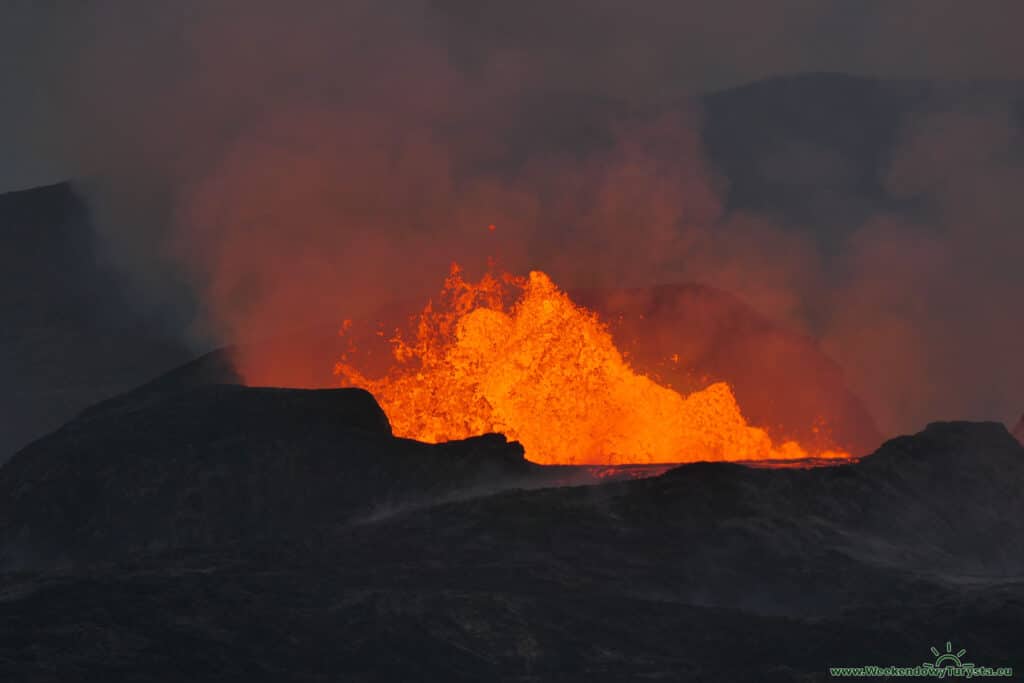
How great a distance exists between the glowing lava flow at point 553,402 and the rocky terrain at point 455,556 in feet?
30.9

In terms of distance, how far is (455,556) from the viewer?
1177 inches

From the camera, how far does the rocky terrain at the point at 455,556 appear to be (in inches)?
1001

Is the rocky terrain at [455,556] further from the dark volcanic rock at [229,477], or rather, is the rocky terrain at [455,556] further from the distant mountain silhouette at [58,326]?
the distant mountain silhouette at [58,326]

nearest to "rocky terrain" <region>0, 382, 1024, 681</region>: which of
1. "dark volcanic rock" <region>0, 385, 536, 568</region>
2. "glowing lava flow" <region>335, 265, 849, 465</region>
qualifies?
"dark volcanic rock" <region>0, 385, 536, 568</region>

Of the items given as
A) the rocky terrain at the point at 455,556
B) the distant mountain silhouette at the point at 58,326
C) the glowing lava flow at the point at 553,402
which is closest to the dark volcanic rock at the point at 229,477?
the rocky terrain at the point at 455,556

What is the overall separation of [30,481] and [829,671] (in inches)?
902

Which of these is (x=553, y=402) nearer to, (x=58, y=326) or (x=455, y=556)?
(x=455, y=556)

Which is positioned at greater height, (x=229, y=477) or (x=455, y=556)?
(x=229, y=477)

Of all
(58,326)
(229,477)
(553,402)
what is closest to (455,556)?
(229,477)

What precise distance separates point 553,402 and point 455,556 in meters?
19.7

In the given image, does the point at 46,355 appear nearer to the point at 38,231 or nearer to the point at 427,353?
the point at 38,231

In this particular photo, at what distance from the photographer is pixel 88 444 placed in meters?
39.1

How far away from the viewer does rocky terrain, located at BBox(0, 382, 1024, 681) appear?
25.4m

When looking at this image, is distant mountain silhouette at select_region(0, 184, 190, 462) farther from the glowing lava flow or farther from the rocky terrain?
the rocky terrain
